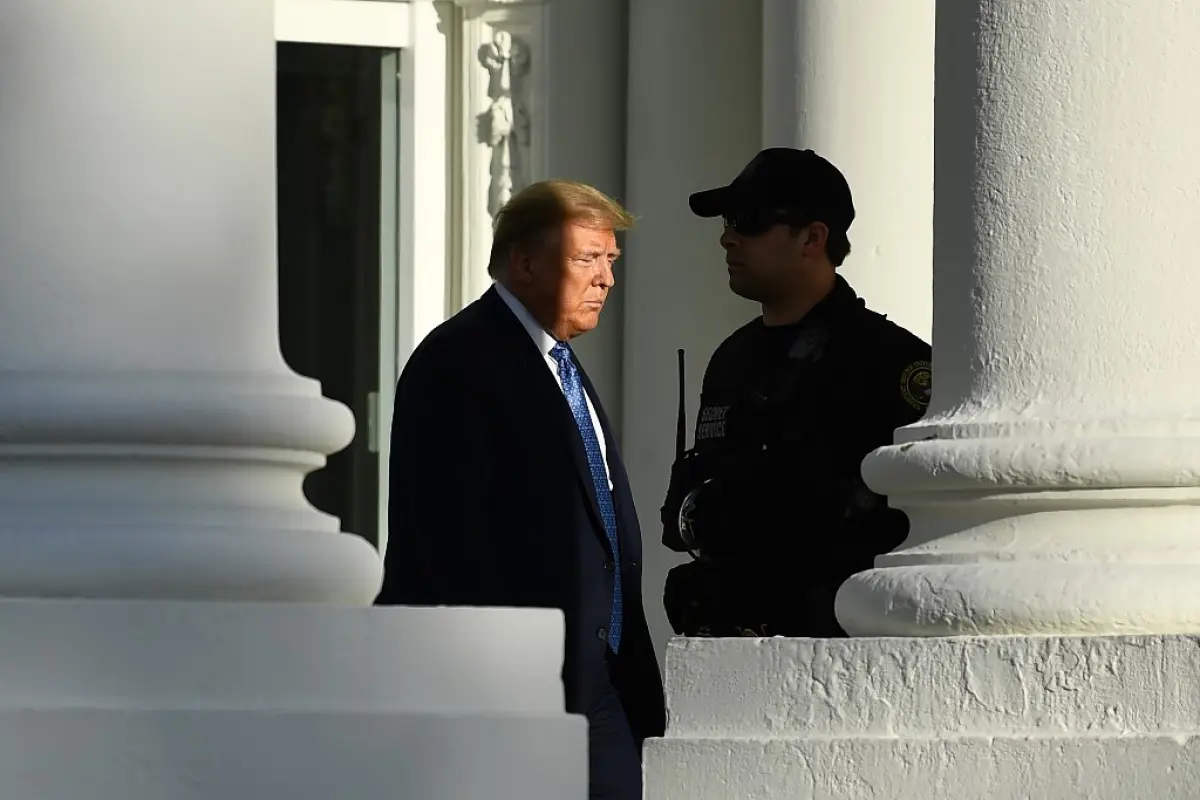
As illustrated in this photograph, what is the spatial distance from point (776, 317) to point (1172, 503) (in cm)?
175

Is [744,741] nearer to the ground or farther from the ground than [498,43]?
nearer to the ground

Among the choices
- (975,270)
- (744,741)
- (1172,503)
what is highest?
(975,270)

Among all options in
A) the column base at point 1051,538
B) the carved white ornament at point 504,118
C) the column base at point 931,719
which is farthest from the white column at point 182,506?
the carved white ornament at point 504,118

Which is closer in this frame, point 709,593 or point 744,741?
point 744,741

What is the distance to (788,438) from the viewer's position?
6238mm

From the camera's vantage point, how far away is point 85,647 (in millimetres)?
4289

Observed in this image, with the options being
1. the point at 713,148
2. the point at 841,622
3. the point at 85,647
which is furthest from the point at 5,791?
the point at 713,148

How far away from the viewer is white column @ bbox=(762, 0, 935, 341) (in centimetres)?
846

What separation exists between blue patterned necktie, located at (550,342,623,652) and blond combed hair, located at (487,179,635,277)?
0.93 ft

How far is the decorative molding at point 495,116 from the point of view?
32.1ft

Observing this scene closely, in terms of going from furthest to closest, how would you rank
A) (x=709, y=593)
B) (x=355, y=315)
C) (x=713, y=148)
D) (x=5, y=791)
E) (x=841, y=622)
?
(x=355, y=315)
(x=713, y=148)
(x=709, y=593)
(x=841, y=622)
(x=5, y=791)

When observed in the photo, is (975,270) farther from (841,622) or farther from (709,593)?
(709,593)

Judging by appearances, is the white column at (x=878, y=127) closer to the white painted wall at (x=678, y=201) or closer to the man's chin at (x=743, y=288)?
the white painted wall at (x=678, y=201)

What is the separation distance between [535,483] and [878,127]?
2718 millimetres
